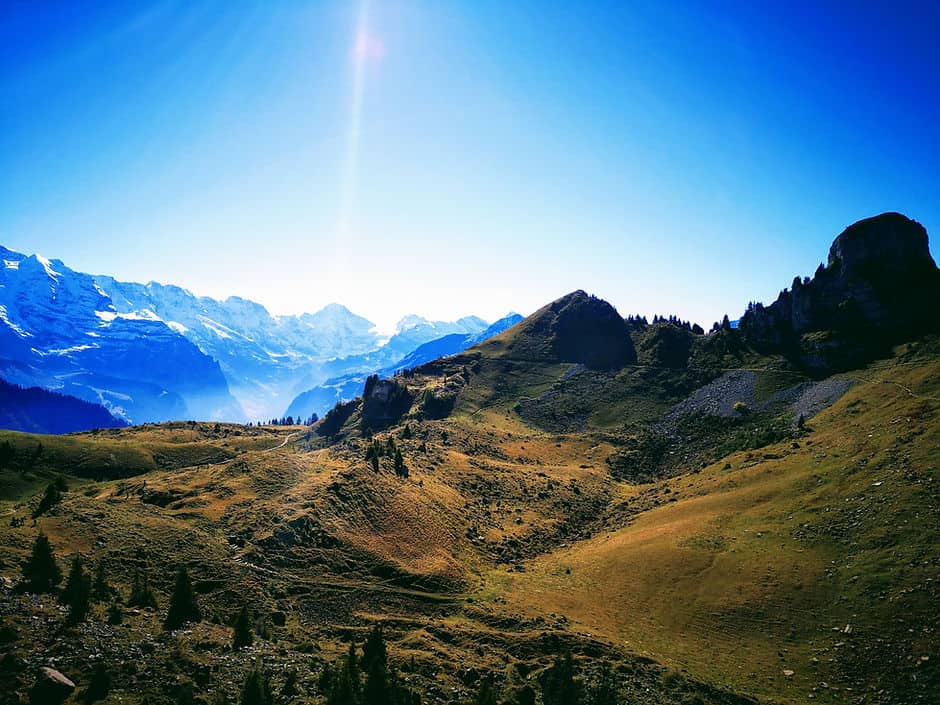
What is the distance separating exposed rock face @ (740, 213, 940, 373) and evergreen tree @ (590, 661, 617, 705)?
395ft

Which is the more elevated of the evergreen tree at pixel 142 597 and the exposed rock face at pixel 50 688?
the evergreen tree at pixel 142 597

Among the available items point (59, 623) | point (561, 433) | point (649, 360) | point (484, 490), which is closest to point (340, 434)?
point (561, 433)

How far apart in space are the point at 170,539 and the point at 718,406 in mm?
132842

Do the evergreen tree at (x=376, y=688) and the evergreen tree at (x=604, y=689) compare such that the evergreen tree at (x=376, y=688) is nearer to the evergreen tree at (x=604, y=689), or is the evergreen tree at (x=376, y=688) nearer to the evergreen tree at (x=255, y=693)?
the evergreen tree at (x=255, y=693)

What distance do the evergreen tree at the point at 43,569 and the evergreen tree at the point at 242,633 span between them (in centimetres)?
1522

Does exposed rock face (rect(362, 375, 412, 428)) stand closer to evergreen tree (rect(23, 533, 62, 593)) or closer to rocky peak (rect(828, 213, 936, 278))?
evergreen tree (rect(23, 533, 62, 593))

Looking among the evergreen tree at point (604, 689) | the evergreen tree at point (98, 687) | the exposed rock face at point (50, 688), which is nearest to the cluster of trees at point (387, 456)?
the evergreen tree at point (604, 689)

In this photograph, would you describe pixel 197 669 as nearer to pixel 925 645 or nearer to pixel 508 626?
pixel 508 626

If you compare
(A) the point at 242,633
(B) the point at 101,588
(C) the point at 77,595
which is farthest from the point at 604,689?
(B) the point at 101,588

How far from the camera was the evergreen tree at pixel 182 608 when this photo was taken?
43763 millimetres

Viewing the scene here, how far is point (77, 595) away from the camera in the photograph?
133 feet

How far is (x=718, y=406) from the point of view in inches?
5610

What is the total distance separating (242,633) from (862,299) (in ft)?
546

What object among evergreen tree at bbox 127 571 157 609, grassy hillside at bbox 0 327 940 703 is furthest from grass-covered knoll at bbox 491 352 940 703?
evergreen tree at bbox 127 571 157 609
